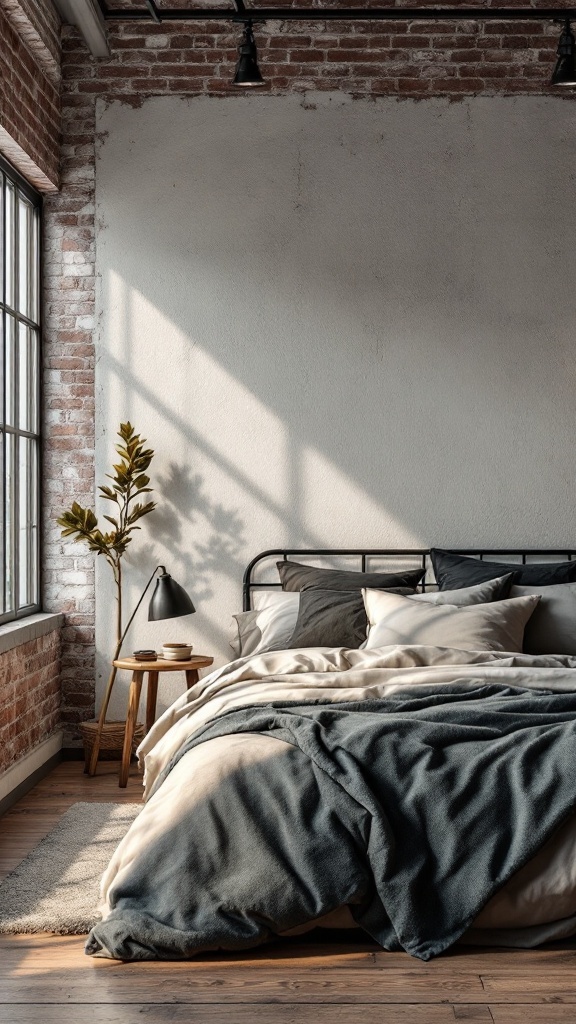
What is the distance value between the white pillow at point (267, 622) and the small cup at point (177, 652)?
0.24 metres

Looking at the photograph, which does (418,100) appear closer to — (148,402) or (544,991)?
(148,402)

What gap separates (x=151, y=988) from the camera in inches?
97.2

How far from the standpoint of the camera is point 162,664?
4.50 m

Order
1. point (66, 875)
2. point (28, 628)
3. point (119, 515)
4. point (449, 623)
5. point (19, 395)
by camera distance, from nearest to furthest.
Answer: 1. point (66, 875)
2. point (449, 623)
3. point (28, 628)
4. point (19, 395)
5. point (119, 515)

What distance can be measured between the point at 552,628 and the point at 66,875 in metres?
2.20

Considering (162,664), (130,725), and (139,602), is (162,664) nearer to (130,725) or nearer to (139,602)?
(130,725)

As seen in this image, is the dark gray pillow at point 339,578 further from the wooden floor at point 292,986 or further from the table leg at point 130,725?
the wooden floor at point 292,986

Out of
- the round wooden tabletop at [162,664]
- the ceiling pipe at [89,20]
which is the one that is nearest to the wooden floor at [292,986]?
the round wooden tabletop at [162,664]

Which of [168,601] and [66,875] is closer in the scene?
[66,875]

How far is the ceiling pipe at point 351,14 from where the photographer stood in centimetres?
453

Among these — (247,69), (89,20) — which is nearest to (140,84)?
(89,20)

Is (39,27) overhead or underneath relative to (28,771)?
overhead

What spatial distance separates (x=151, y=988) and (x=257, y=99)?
4103mm

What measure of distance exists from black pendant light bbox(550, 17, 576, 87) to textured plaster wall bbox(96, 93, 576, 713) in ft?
2.03
